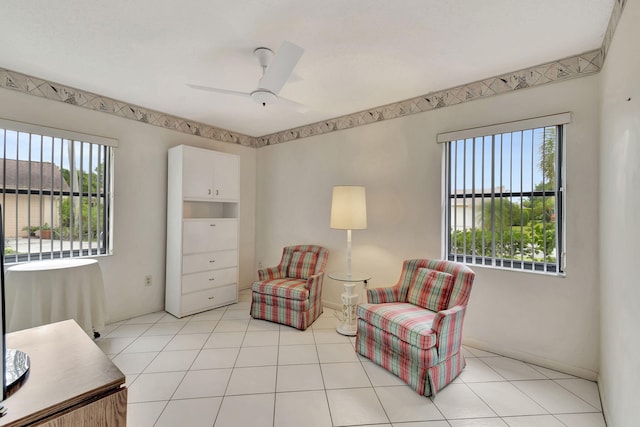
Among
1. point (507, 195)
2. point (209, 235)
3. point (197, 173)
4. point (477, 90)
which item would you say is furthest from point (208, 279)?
point (477, 90)

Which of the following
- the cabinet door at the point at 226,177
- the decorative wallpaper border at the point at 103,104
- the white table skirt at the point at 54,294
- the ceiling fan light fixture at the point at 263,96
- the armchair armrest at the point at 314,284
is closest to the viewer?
the ceiling fan light fixture at the point at 263,96

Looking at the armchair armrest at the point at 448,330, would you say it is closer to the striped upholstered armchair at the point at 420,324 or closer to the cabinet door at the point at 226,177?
the striped upholstered armchair at the point at 420,324

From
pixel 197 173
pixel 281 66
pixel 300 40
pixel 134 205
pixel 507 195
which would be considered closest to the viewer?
pixel 281 66

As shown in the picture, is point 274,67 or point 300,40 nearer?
point 274,67

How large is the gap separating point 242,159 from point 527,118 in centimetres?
362

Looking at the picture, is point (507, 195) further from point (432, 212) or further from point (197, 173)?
point (197, 173)

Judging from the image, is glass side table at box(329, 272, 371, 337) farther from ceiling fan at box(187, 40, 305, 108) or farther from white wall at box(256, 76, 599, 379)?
ceiling fan at box(187, 40, 305, 108)

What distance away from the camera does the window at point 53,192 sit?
262 cm

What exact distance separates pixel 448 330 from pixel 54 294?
3136 mm

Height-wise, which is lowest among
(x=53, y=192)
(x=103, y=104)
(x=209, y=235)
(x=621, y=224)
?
(x=209, y=235)

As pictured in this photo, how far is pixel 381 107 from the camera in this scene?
10.9 feet

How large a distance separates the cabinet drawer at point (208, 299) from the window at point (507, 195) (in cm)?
277

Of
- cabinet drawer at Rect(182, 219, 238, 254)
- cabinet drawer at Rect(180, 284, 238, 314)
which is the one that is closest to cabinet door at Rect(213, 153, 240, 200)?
cabinet drawer at Rect(182, 219, 238, 254)

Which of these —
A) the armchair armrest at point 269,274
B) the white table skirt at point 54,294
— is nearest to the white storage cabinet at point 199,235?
the armchair armrest at point 269,274
